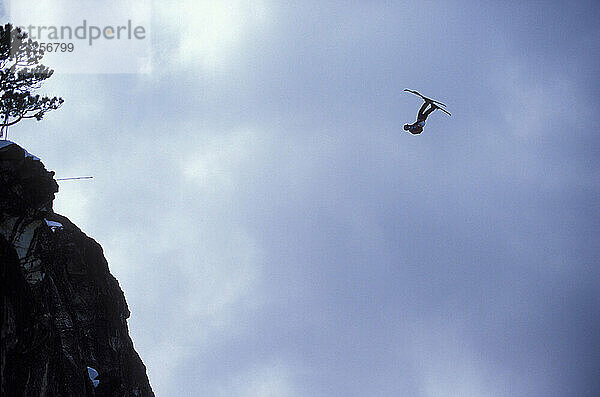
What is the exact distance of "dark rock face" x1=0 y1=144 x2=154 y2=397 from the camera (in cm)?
1738

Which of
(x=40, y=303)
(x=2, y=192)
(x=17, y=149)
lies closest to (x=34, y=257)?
(x=40, y=303)

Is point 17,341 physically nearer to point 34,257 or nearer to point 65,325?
point 34,257

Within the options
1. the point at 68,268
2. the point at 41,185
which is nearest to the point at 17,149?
the point at 41,185

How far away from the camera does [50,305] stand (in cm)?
2470

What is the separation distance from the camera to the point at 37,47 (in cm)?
2870

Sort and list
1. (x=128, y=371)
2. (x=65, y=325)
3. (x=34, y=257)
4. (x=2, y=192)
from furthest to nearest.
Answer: (x=128, y=371)
(x=65, y=325)
(x=34, y=257)
(x=2, y=192)

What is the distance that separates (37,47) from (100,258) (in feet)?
49.1

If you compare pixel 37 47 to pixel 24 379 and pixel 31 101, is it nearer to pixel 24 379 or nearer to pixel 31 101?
pixel 31 101

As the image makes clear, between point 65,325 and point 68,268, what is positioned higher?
point 68,268

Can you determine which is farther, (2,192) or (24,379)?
(2,192)

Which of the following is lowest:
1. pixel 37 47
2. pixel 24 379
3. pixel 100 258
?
pixel 24 379

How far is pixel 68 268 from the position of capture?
1220 inches

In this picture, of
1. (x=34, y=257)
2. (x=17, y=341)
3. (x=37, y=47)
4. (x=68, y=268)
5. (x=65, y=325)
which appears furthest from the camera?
(x=68, y=268)

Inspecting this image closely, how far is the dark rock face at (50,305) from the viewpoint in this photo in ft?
57.0
